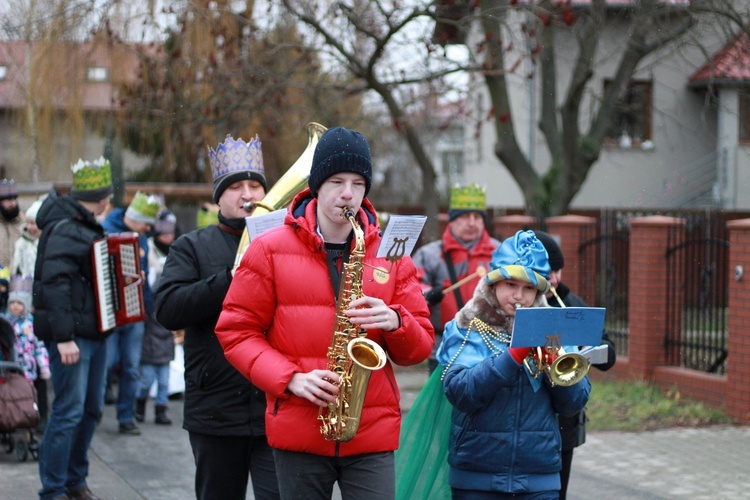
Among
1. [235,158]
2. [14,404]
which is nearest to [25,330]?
[14,404]

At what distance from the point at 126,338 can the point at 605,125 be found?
326 inches

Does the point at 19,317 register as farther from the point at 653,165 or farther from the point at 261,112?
the point at 653,165

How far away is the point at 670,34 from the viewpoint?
1234 cm

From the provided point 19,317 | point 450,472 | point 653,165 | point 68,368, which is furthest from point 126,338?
point 653,165

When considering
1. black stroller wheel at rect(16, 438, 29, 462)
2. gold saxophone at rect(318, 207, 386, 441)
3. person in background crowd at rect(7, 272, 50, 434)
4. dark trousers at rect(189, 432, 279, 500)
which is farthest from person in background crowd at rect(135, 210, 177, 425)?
gold saxophone at rect(318, 207, 386, 441)

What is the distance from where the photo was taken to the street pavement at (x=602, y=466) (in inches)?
274

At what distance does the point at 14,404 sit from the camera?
24.1 feet

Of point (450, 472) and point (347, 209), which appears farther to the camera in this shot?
point (450, 472)

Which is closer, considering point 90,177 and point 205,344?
point 205,344

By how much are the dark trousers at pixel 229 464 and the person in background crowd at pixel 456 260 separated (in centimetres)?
293

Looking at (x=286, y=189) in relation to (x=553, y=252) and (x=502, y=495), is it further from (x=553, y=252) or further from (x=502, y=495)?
(x=502, y=495)

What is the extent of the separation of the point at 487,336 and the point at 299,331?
100cm

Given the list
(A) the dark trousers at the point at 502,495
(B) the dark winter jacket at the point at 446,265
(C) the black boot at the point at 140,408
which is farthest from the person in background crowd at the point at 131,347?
(A) the dark trousers at the point at 502,495

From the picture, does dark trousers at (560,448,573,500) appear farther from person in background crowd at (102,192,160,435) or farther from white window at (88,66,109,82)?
white window at (88,66,109,82)
